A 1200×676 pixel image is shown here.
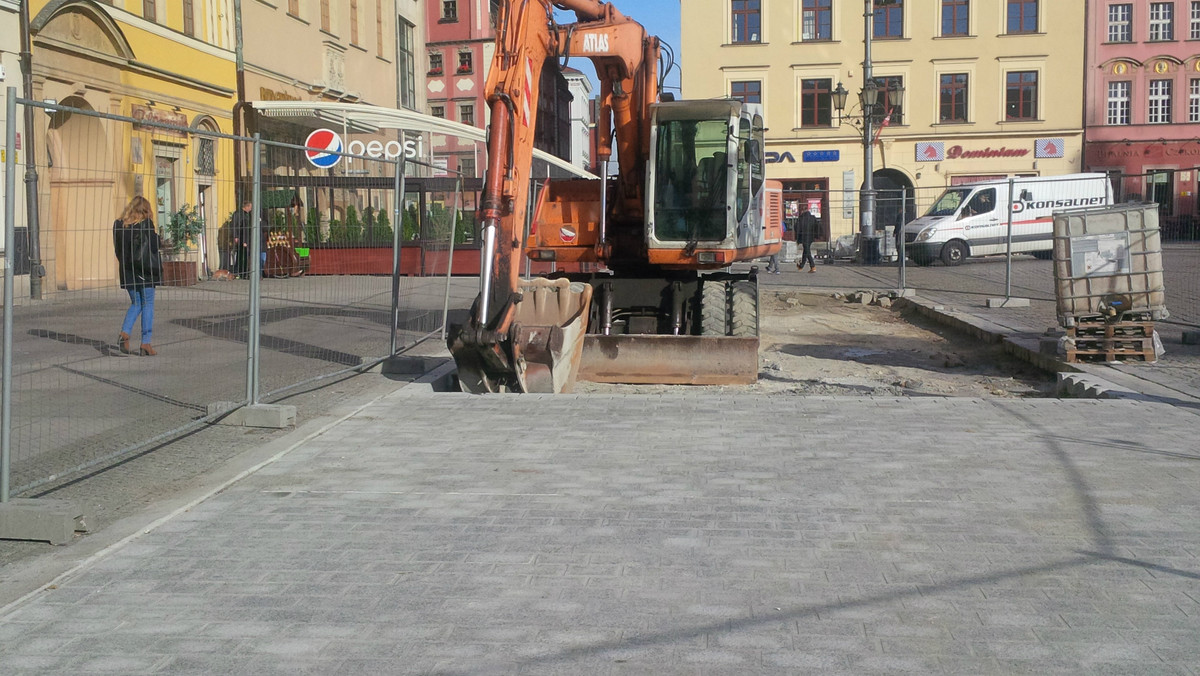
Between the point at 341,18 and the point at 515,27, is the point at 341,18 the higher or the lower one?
the higher one

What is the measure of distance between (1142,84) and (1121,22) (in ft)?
9.12

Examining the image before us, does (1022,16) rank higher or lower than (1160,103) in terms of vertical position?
higher

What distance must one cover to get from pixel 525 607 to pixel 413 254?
27.7 feet

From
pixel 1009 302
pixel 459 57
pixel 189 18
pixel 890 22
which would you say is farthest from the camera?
pixel 459 57

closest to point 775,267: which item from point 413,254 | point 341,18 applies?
point 341,18

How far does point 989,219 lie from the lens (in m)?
31.1

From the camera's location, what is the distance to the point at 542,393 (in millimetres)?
9422

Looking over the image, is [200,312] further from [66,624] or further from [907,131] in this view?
[907,131]

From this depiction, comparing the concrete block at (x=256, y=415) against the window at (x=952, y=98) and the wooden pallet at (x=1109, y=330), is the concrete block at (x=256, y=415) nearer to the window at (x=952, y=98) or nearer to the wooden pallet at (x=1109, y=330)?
the wooden pallet at (x=1109, y=330)

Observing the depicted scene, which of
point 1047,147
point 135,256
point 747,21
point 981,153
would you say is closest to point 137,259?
point 135,256

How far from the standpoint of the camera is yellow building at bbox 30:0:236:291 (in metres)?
6.16

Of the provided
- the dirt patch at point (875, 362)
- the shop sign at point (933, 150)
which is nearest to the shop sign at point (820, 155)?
the shop sign at point (933, 150)

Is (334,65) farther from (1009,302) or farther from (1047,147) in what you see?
(1047,147)

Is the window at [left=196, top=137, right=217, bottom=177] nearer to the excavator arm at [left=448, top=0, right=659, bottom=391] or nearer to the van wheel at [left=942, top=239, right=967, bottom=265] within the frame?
the excavator arm at [left=448, top=0, right=659, bottom=391]
